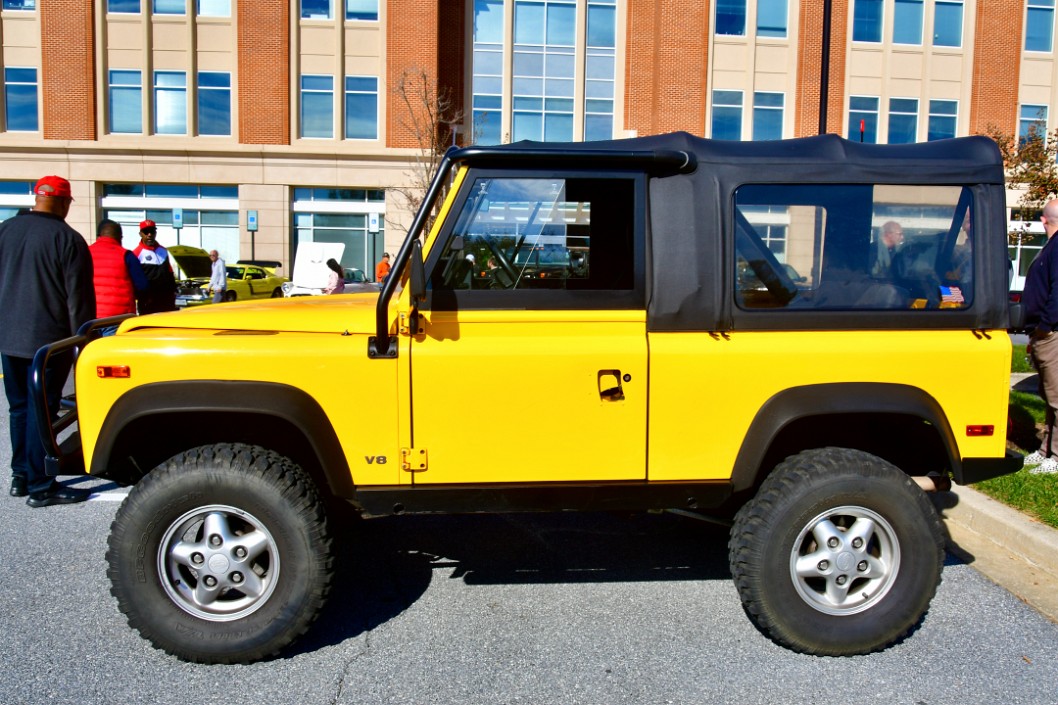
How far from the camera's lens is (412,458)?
10.2ft

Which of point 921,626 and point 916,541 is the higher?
point 916,541

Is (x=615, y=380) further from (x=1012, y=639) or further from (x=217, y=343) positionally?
(x=1012, y=639)

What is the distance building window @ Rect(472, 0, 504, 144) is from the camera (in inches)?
1213

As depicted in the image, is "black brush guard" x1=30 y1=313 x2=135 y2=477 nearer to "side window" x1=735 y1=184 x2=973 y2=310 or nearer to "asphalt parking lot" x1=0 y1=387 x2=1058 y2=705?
"asphalt parking lot" x1=0 y1=387 x2=1058 y2=705

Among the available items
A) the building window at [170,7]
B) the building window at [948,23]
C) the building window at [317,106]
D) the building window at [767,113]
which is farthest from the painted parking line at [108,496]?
the building window at [948,23]

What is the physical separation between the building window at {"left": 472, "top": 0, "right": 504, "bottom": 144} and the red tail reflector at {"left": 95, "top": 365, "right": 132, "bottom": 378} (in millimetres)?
28897

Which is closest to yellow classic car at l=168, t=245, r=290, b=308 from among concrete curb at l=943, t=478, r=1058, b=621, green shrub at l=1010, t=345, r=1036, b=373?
green shrub at l=1010, t=345, r=1036, b=373

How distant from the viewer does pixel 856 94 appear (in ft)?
101

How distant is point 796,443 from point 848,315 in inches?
25.3

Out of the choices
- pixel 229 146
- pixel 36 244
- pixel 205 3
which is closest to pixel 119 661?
pixel 36 244

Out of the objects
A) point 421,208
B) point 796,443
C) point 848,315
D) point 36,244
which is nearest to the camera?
point 421,208

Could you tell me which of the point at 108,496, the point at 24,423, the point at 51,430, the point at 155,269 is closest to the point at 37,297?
the point at 24,423

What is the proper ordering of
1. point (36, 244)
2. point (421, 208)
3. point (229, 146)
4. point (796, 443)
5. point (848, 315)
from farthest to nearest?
point (229, 146), point (36, 244), point (796, 443), point (848, 315), point (421, 208)

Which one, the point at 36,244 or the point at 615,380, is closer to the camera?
the point at 615,380
